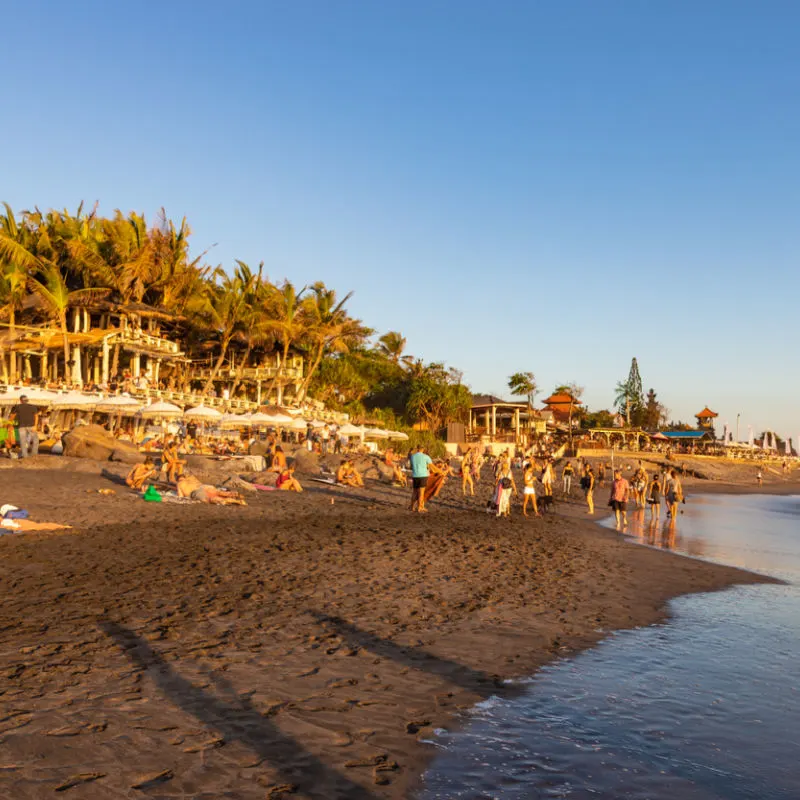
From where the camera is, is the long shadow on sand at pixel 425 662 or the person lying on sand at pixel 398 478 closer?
the long shadow on sand at pixel 425 662

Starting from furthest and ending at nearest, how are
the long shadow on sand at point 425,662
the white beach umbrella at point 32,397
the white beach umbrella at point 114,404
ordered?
the white beach umbrella at point 114,404 < the white beach umbrella at point 32,397 < the long shadow on sand at point 425,662

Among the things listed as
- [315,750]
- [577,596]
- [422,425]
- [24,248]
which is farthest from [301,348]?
[315,750]

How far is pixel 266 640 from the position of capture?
5.61m

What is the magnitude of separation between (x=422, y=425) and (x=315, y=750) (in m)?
57.2

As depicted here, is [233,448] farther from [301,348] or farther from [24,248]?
[301,348]

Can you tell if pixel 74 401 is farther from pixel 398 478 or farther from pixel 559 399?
pixel 559 399

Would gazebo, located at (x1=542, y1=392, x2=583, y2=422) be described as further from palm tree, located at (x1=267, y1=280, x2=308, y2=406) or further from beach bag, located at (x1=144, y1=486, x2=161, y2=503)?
beach bag, located at (x1=144, y1=486, x2=161, y2=503)

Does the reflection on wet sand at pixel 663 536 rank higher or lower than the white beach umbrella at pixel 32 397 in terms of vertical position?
lower

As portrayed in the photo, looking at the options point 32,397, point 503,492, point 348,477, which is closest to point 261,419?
point 32,397

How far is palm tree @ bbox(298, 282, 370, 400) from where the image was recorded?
2019 inches

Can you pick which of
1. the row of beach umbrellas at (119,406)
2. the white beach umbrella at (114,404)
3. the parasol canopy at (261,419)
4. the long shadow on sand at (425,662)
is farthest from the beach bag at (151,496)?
the parasol canopy at (261,419)

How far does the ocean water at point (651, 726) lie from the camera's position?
3.67 m

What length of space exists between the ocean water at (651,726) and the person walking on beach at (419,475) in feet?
29.2

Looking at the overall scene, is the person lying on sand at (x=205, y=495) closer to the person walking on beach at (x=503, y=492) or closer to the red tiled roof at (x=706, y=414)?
the person walking on beach at (x=503, y=492)
